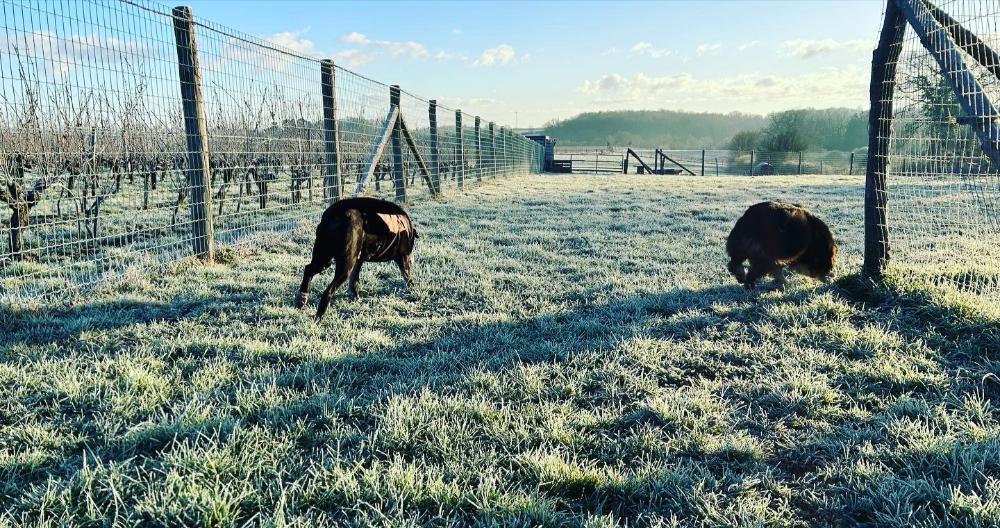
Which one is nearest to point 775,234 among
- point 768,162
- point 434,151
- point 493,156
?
point 434,151

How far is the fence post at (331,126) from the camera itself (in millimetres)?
7117

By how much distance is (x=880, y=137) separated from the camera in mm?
4168

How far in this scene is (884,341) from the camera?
3.15 m

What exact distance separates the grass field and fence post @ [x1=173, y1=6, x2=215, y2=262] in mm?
683

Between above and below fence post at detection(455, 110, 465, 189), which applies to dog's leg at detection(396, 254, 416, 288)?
below

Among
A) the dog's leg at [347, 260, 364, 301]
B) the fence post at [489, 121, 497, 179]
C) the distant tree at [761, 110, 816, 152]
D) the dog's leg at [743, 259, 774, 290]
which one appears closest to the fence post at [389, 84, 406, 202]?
the dog's leg at [347, 260, 364, 301]

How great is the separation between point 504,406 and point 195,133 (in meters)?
4.16

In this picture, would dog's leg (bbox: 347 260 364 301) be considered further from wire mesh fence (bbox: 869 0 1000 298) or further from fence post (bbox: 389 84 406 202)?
fence post (bbox: 389 84 406 202)

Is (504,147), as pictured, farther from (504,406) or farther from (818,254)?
(504,406)

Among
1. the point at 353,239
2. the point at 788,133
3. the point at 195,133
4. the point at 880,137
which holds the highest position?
the point at 788,133

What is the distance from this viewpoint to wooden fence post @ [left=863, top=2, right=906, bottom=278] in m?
4.10

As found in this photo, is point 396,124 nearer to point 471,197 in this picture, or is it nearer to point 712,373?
point 471,197

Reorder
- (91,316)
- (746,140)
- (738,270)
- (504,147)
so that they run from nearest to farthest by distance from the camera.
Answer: (91,316) → (738,270) → (504,147) → (746,140)

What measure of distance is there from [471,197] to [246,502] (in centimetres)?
1051
